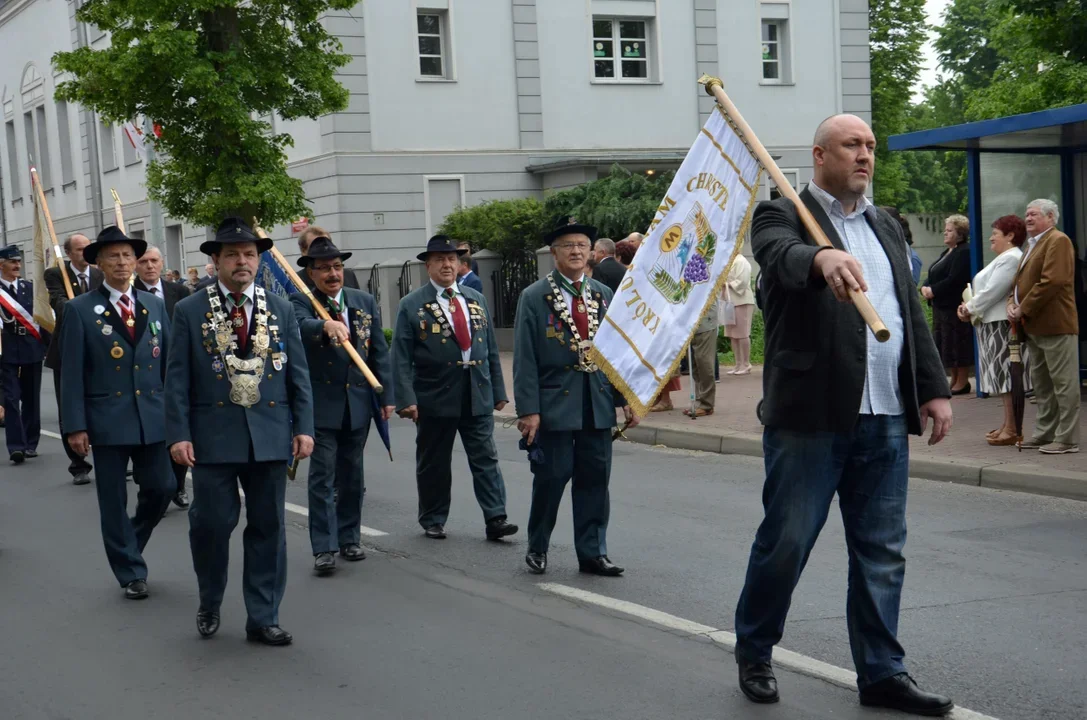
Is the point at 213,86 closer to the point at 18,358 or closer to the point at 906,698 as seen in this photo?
the point at 18,358

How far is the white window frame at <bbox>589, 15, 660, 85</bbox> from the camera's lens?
32.2 meters

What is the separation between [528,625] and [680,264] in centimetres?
194

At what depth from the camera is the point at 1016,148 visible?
591 inches

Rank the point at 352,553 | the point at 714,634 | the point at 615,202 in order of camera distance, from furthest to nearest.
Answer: the point at 615,202, the point at 352,553, the point at 714,634

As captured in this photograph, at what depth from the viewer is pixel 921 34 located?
179 ft

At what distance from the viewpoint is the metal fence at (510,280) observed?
27422mm

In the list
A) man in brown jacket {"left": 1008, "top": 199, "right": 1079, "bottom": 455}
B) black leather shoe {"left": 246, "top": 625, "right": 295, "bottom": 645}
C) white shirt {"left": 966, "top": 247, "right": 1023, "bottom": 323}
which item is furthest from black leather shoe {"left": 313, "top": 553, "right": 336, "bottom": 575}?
white shirt {"left": 966, "top": 247, "right": 1023, "bottom": 323}

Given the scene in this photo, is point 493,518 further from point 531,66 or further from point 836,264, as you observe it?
point 531,66

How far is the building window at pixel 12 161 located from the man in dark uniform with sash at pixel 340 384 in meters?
48.4

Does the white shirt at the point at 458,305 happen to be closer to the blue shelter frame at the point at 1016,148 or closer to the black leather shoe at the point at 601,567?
the black leather shoe at the point at 601,567

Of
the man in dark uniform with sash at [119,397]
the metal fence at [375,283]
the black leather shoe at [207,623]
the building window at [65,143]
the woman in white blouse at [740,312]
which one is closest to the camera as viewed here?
the black leather shoe at [207,623]

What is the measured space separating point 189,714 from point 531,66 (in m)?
27.1

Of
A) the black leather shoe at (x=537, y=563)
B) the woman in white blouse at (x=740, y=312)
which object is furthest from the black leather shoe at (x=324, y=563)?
the woman in white blouse at (x=740, y=312)

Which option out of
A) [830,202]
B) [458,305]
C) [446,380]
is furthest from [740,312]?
[830,202]
